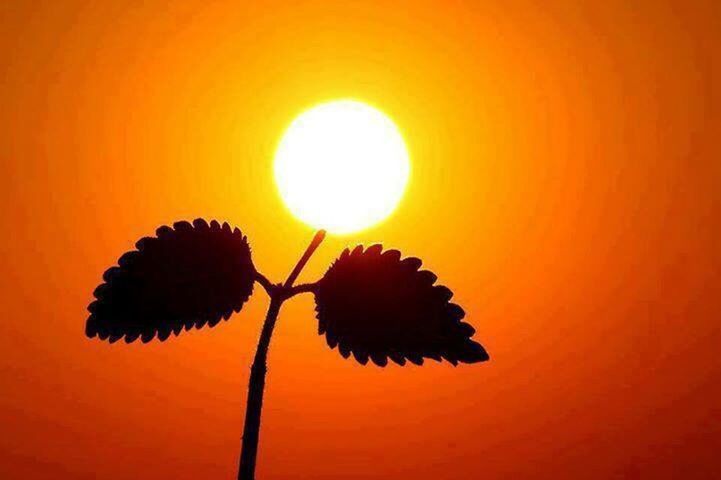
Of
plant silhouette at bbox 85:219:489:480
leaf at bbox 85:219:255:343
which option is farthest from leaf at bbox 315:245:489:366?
leaf at bbox 85:219:255:343

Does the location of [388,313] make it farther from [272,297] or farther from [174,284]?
[174,284]

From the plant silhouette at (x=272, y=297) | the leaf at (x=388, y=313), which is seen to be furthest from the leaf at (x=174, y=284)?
the leaf at (x=388, y=313)

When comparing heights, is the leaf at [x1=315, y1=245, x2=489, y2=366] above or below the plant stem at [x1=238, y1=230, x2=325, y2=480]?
above

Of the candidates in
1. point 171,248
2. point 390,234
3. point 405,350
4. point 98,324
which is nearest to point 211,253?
point 171,248

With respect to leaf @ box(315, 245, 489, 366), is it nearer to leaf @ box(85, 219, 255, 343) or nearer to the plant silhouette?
the plant silhouette

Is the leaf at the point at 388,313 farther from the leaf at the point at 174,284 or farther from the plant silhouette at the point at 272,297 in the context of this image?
the leaf at the point at 174,284

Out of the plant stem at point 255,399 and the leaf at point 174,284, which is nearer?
the plant stem at point 255,399

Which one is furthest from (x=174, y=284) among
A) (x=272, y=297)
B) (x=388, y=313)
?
(x=388, y=313)

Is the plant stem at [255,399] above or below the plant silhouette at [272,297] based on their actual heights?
below
